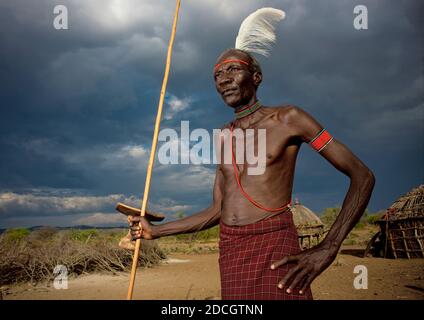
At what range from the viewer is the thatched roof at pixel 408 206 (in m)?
13.2

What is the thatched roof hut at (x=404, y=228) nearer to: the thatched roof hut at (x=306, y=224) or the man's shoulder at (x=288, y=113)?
the thatched roof hut at (x=306, y=224)

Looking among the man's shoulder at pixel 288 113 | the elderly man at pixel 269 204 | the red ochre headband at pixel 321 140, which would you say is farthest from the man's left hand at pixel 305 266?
the man's shoulder at pixel 288 113

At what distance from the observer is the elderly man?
1.78m

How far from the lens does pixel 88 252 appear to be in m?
12.4

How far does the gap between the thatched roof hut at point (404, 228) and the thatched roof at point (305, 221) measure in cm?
262

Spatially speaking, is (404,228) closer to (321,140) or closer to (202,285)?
(202,285)

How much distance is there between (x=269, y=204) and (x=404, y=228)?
1361 centimetres

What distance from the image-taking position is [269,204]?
78.6 inches

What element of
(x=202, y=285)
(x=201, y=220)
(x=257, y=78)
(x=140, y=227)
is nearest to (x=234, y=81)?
(x=257, y=78)

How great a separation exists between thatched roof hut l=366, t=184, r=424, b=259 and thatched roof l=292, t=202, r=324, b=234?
2.62 metres

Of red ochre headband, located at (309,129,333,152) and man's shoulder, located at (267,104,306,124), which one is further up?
man's shoulder, located at (267,104,306,124)

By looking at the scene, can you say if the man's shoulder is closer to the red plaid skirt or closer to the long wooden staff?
the red plaid skirt

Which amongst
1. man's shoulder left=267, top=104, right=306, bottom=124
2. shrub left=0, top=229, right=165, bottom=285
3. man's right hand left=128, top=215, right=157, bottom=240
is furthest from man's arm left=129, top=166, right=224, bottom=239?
shrub left=0, top=229, right=165, bottom=285

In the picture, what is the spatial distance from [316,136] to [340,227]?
52 centimetres
